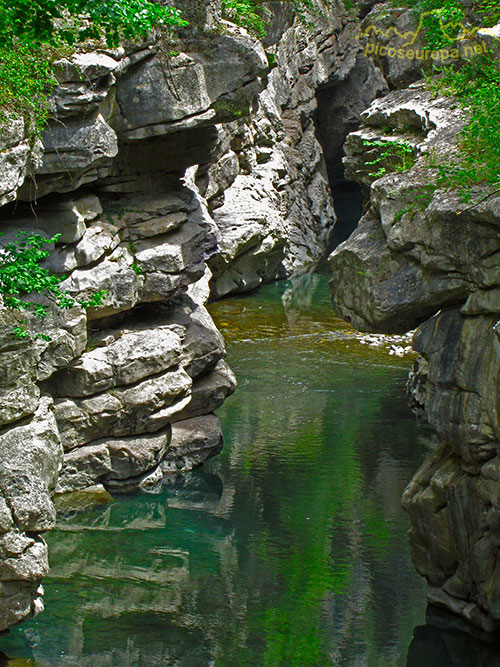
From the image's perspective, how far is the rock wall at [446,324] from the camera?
35.9ft

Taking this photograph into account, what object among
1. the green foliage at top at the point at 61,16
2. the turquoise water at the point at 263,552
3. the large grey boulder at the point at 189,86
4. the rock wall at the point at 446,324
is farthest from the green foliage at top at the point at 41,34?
the turquoise water at the point at 263,552

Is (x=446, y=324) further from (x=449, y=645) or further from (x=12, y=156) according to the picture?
(x=12, y=156)

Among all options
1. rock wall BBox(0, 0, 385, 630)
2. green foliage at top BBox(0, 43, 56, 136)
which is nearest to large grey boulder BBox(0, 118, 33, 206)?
rock wall BBox(0, 0, 385, 630)

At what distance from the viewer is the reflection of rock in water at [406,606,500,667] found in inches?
463

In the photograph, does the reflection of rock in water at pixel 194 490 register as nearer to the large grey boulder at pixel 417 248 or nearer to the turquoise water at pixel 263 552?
the turquoise water at pixel 263 552

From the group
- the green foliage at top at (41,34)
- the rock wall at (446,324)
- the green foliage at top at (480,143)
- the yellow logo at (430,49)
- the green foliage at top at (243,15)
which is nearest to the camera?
the green foliage at top at (41,34)

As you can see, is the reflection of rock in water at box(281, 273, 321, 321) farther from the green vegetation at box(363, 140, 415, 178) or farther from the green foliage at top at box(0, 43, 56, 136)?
the green foliage at top at box(0, 43, 56, 136)

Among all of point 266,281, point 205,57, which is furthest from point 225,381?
Answer: point 266,281

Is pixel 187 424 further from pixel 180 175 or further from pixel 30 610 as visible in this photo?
pixel 30 610

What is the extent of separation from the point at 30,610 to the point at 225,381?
29.5 feet

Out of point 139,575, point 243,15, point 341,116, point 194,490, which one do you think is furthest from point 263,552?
point 341,116

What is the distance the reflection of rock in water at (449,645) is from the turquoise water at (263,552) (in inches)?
8.1

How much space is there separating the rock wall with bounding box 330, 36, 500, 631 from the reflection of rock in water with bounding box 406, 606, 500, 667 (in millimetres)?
239

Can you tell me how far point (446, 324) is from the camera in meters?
11.9
